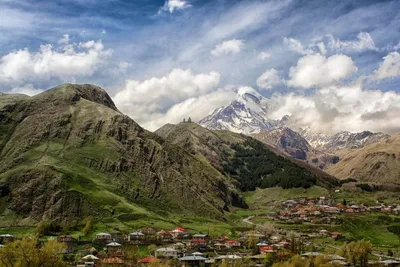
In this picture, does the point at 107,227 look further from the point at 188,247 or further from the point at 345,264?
the point at 345,264

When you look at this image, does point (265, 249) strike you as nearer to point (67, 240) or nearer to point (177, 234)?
point (177, 234)

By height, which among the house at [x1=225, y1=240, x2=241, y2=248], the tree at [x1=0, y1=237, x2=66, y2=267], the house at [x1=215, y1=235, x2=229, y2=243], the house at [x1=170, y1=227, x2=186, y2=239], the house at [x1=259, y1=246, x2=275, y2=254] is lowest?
the tree at [x1=0, y1=237, x2=66, y2=267]

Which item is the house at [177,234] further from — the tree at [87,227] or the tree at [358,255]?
the tree at [358,255]

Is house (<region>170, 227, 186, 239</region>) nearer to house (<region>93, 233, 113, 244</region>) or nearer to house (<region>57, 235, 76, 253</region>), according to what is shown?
house (<region>93, 233, 113, 244</region>)

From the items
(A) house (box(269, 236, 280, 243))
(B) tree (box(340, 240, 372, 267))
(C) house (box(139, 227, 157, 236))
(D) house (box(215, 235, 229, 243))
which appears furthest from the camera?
(A) house (box(269, 236, 280, 243))

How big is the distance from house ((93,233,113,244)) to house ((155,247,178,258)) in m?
22.6

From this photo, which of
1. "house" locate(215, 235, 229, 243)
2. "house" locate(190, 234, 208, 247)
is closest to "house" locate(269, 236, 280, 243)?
"house" locate(215, 235, 229, 243)

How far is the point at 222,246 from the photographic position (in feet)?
536

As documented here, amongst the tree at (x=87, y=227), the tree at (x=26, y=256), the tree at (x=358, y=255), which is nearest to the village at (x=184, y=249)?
the tree at (x=358, y=255)

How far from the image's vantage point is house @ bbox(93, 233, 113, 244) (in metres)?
158

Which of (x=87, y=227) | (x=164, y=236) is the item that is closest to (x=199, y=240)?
(x=164, y=236)

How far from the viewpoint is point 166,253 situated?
470ft

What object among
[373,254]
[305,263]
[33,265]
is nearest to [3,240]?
[33,265]

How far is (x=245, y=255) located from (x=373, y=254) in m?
48.8
